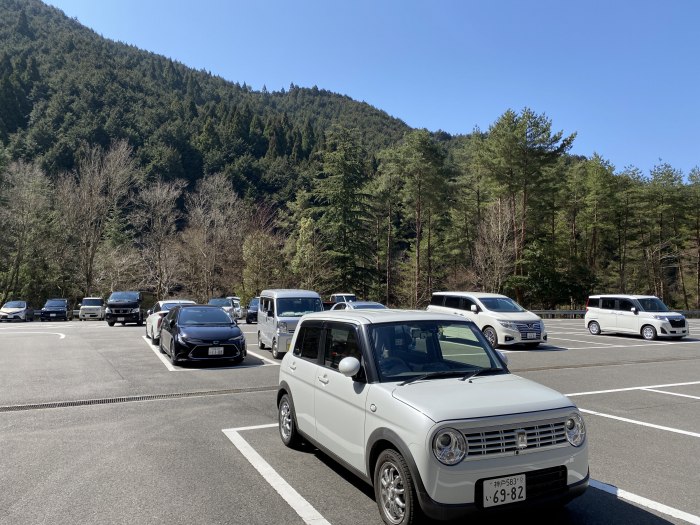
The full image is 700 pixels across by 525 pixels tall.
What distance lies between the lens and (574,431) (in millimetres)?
4059

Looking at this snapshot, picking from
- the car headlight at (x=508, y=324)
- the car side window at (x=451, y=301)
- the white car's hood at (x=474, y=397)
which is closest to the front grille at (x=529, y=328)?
the car headlight at (x=508, y=324)

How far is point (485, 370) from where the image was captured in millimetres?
4887

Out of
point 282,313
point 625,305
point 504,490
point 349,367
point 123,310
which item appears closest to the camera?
point 504,490

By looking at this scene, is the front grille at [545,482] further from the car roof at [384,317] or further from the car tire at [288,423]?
the car tire at [288,423]

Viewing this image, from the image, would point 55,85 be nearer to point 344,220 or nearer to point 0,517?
point 344,220

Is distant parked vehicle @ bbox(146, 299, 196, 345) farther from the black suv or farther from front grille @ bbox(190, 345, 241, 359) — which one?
the black suv

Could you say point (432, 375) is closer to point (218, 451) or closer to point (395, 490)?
point (395, 490)

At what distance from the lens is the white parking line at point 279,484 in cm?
435

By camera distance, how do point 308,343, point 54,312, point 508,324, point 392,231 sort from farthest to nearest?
point 392,231 < point 54,312 < point 508,324 < point 308,343

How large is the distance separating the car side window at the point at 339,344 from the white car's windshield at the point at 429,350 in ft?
0.69

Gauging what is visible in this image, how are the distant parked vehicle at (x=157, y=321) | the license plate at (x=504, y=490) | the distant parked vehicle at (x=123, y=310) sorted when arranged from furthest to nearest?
the distant parked vehicle at (x=123, y=310) < the distant parked vehicle at (x=157, y=321) < the license plate at (x=504, y=490)

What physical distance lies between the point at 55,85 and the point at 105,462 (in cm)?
11474

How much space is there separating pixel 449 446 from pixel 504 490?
1.62 ft

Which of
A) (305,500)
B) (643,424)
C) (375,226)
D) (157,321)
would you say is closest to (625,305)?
(643,424)
